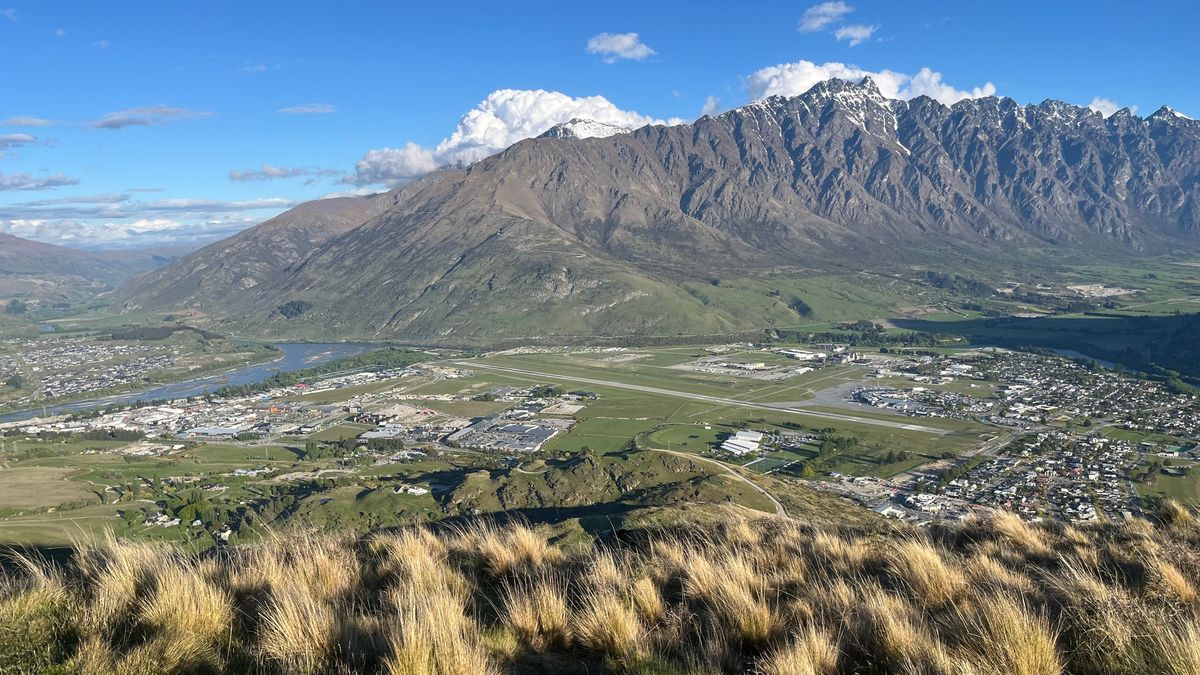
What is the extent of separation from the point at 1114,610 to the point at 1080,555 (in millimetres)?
4341

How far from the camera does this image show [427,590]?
7.58 m

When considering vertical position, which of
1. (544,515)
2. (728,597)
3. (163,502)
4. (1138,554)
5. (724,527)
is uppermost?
(728,597)

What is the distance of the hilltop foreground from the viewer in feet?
17.3

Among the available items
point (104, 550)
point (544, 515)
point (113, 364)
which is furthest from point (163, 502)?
point (113, 364)

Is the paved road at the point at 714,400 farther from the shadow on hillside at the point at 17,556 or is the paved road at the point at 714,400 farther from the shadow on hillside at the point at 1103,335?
the shadow on hillside at the point at 17,556

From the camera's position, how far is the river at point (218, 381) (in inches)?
4601

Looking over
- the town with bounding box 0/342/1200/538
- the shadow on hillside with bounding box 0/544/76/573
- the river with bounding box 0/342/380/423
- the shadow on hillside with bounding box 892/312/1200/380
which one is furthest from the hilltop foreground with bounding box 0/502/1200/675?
the shadow on hillside with bounding box 892/312/1200/380

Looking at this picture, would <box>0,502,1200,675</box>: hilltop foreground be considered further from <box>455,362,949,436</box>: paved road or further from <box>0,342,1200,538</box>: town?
Result: <box>455,362,949,436</box>: paved road

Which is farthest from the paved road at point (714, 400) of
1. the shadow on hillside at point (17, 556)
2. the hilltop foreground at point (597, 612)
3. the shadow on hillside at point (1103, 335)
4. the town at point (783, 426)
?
the shadow on hillside at point (17, 556)

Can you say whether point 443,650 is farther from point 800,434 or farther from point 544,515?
point 800,434

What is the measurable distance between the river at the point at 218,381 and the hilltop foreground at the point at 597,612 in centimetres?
13168

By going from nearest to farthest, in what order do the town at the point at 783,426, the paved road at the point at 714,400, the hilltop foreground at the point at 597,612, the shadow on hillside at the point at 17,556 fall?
the hilltop foreground at the point at 597,612 → the shadow on hillside at the point at 17,556 → the town at the point at 783,426 → the paved road at the point at 714,400

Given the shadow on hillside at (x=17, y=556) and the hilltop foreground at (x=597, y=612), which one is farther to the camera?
the shadow on hillside at (x=17, y=556)

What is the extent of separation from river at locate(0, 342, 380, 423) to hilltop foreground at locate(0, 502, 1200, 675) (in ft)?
432
